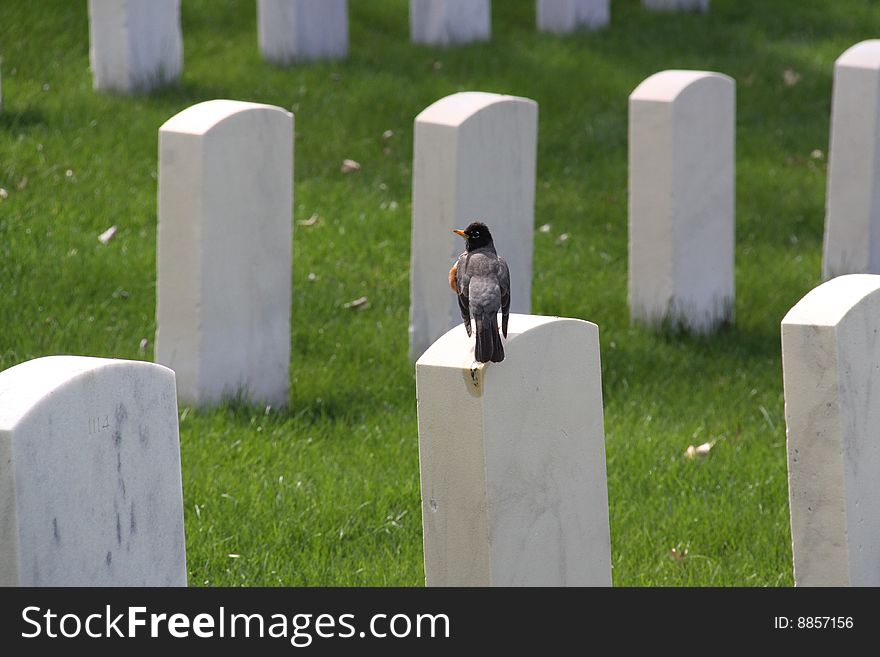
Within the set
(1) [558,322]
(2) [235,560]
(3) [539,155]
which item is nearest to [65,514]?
(1) [558,322]

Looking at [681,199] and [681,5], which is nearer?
[681,199]

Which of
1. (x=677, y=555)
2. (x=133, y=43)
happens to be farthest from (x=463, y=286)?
(x=133, y=43)

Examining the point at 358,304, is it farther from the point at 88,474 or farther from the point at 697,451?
the point at 88,474

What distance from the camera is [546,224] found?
6645 millimetres

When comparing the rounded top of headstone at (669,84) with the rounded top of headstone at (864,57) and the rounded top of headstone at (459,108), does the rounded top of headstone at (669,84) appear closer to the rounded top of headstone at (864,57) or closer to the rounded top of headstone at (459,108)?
the rounded top of headstone at (459,108)

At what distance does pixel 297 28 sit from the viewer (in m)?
8.28

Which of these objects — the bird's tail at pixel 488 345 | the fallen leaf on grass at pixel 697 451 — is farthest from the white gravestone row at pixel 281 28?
the bird's tail at pixel 488 345

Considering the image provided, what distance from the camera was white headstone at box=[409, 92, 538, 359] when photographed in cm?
468

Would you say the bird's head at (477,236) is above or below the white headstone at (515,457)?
above

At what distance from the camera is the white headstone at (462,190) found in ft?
15.4

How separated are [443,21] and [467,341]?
7083 millimetres

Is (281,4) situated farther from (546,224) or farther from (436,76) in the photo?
(546,224)

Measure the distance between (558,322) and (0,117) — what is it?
5.11 m

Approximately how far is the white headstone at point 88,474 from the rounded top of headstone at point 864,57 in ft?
15.3
